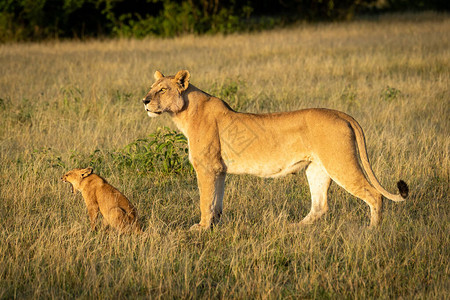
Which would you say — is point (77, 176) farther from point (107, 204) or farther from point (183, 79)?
point (183, 79)

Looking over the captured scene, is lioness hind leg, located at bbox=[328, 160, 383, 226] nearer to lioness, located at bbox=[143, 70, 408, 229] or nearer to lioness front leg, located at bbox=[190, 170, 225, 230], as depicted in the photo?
lioness, located at bbox=[143, 70, 408, 229]

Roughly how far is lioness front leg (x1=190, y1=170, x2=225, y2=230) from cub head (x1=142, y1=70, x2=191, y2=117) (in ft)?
2.11

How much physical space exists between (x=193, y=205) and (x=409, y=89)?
6650 millimetres

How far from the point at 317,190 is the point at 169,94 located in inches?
65.9

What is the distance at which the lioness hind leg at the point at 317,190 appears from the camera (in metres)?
5.25

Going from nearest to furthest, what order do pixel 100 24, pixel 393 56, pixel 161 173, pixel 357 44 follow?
1. pixel 161 173
2. pixel 393 56
3. pixel 357 44
4. pixel 100 24

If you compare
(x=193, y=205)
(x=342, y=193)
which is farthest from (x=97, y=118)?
(x=342, y=193)

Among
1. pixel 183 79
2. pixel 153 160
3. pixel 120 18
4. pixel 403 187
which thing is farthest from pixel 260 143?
pixel 120 18

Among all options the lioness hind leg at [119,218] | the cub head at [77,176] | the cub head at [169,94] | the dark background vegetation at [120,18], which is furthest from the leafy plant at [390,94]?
the dark background vegetation at [120,18]

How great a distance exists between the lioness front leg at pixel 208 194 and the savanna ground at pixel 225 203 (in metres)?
0.19

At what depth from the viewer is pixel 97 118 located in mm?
9211

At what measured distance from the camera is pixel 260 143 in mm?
4996

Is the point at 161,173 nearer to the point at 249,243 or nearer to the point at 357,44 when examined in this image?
the point at 249,243

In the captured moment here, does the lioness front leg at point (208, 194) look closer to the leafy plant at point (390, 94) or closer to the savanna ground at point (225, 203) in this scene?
→ the savanna ground at point (225, 203)
